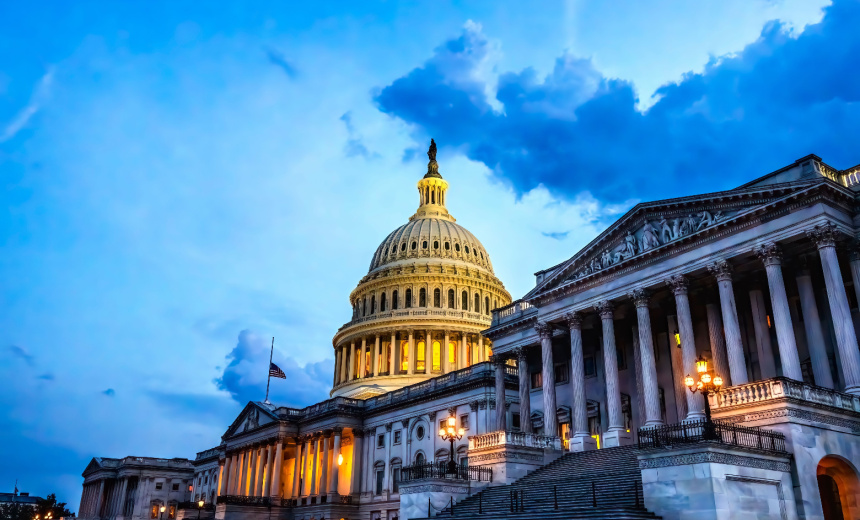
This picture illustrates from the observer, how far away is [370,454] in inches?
2965

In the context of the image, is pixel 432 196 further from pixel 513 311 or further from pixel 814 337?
pixel 814 337

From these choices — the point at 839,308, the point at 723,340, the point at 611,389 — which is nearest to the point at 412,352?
the point at 611,389

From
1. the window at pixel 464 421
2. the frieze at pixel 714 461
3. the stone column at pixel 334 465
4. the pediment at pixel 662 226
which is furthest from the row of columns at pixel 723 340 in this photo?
the stone column at pixel 334 465

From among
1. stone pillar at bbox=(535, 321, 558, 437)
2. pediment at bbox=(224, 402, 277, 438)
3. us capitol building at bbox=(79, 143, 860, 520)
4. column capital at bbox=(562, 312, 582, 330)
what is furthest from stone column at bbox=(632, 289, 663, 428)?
pediment at bbox=(224, 402, 277, 438)

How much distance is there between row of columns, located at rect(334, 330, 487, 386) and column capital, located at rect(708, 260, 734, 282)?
62.9 m

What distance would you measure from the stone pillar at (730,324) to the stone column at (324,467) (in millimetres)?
48961

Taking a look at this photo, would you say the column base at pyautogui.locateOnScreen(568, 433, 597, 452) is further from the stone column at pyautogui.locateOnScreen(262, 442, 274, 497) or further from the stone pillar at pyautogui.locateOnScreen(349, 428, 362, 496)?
the stone column at pyautogui.locateOnScreen(262, 442, 274, 497)

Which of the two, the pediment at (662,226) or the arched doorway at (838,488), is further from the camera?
the pediment at (662,226)

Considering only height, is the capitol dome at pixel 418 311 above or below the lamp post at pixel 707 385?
above

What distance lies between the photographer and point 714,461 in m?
26.2

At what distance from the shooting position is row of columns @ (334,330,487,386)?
9950 centimetres

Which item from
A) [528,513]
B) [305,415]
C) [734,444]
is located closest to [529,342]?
[528,513]

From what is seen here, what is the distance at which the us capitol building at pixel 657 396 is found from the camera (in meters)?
28.6

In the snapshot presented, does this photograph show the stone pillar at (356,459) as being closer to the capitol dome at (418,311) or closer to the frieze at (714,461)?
the capitol dome at (418,311)
